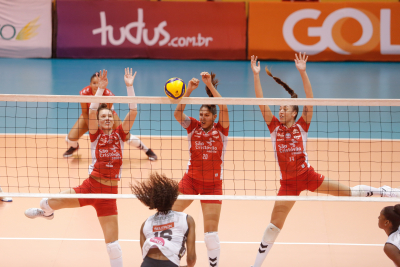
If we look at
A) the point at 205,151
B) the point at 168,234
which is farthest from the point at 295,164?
the point at 168,234

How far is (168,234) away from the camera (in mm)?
3705

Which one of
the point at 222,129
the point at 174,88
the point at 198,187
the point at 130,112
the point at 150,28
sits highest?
the point at 150,28

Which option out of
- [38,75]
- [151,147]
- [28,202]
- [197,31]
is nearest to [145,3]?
[197,31]

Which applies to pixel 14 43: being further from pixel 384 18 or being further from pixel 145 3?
pixel 384 18

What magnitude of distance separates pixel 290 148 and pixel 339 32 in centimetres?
1235

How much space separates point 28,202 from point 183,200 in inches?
118

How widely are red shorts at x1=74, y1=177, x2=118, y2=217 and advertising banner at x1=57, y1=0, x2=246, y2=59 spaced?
39.5 feet

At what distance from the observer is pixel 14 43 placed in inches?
646

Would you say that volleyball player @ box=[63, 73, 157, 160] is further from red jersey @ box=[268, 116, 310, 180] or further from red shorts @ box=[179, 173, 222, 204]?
red jersey @ box=[268, 116, 310, 180]

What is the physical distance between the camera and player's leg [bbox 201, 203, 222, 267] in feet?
16.1

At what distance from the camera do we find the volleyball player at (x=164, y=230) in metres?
3.61

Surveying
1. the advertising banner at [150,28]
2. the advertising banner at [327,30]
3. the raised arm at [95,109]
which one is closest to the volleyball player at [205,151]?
the raised arm at [95,109]

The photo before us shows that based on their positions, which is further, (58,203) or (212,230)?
(58,203)

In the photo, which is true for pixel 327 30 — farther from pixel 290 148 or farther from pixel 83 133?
pixel 290 148
